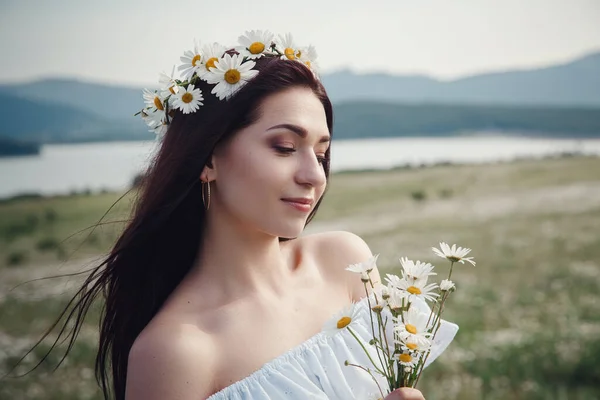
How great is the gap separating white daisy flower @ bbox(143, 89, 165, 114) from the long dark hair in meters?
0.09

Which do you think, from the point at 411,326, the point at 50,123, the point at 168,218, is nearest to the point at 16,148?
the point at 50,123

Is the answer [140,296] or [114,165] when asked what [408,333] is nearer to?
[140,296]

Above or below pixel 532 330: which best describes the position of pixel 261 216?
above

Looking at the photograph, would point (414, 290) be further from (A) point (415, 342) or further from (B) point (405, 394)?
(B) point (405, 394)

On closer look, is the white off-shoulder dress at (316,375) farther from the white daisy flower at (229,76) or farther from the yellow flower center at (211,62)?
the yellow flower center at (211,62)

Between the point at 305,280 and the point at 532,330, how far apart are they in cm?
450

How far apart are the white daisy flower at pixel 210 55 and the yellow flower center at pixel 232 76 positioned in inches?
3.7

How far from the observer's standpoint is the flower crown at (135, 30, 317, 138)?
2.00m

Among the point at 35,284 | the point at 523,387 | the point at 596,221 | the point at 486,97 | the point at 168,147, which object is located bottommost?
the point at 35,284

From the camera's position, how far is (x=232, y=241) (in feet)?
6.88

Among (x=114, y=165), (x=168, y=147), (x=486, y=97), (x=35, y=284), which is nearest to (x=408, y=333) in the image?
(x=168, y=147)

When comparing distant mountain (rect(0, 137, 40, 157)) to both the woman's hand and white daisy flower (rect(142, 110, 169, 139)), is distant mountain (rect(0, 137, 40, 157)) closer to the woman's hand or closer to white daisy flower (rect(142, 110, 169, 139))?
white daisy flower (rect(142, 110, 169, 139))

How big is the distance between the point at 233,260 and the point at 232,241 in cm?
6

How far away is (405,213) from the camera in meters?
12.4
